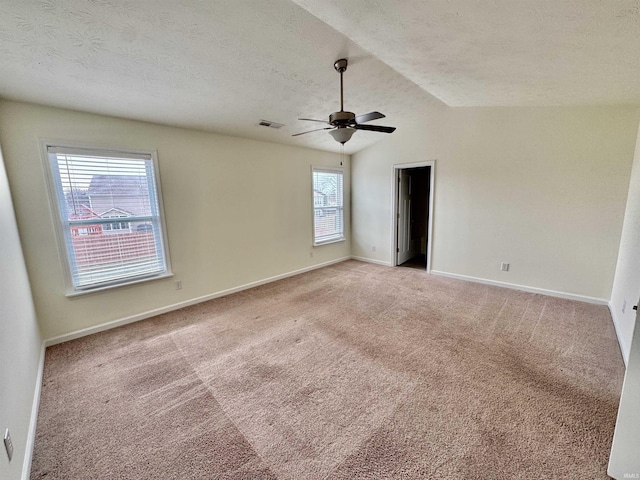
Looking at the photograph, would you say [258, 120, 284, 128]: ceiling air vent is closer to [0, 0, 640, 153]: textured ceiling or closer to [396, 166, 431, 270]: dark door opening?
[0, 0, 640, 153]: textured ceiling

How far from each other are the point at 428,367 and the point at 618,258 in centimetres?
298

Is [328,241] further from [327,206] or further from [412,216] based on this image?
[412,216]

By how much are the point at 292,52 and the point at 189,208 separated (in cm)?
227

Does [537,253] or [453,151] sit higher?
[453,151]

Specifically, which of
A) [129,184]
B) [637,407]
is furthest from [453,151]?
[129,184]

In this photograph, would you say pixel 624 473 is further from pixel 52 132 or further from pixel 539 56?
pixel 52 132

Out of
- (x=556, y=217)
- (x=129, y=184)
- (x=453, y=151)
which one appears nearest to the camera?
(x=129, y=184)

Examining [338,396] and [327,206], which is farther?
[327,206]

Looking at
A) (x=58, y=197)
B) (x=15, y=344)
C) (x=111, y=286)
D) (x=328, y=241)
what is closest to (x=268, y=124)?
(x=58, y=197)

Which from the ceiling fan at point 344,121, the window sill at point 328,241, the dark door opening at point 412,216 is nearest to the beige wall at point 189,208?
the window sill at point 328,241

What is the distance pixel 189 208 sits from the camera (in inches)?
138

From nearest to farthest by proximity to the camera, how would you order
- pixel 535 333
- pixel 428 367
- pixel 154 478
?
pixel 154 478 → pixel 428 367 → pixel 535 333

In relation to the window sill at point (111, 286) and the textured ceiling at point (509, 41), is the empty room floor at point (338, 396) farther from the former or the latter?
the textured ceiling at point (509, 41)

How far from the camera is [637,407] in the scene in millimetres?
1243
